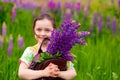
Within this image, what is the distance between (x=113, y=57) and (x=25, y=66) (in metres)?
2.37

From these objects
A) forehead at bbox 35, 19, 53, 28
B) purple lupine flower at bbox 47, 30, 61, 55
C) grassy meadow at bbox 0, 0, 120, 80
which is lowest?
grassy meadow at bbox 0, 0, 120, 80

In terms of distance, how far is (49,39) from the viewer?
3277 mm

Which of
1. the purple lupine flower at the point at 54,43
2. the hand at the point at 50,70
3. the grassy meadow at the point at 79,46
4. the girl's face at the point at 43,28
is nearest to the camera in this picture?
the purple lupine flower at the point at 54,43

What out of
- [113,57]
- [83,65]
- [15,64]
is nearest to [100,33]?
[113,57]

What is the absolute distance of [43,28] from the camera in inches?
131

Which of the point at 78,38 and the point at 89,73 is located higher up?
the point at 78,38

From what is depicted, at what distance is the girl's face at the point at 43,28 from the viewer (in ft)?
10.9

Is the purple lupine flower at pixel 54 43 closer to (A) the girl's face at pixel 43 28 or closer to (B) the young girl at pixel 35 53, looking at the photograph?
(B) the young girl at pixel 35 53

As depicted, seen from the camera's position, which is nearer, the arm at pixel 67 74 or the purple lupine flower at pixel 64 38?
the purple lupine flower at pixel 64 38

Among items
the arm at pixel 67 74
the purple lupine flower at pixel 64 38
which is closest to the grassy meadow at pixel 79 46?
the arm at pixel 67 74

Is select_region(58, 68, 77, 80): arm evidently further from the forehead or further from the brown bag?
the forehead

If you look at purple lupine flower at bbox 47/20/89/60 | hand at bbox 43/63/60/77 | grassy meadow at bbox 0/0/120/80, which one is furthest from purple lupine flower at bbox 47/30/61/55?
grassy meadow at bbox 0/0/120/80

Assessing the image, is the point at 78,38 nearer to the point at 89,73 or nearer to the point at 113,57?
the point at 89,73

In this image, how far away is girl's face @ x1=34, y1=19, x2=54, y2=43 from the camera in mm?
3324
